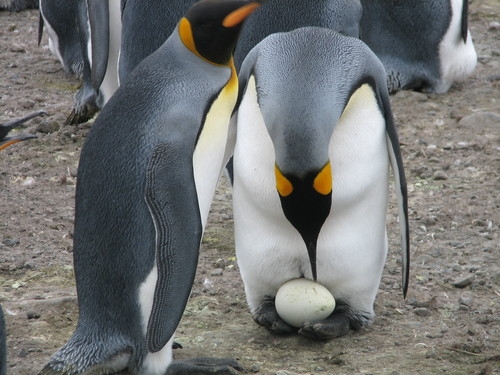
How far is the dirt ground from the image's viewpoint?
3193 millimetres

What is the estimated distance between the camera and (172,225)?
2793mm

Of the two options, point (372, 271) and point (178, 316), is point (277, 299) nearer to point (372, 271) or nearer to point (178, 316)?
point (372, 271)

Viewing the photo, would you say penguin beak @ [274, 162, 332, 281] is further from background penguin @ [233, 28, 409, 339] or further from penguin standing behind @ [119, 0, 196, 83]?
penguin standing behind @ [119, 0, 196, 83]

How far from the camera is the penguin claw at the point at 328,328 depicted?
10.7 ft

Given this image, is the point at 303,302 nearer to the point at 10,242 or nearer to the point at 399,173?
the point at 399,173

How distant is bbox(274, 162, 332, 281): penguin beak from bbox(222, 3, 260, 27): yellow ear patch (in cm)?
45

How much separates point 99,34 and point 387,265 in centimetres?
219

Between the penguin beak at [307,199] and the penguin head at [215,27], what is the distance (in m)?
0.40

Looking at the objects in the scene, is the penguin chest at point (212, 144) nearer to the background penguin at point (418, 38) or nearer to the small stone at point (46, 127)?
the small stone at point (46, 127)

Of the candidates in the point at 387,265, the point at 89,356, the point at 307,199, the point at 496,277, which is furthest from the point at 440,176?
the point at 89,356

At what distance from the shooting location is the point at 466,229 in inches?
166

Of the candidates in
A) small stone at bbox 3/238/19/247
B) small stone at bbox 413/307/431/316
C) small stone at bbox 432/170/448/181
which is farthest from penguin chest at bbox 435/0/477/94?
small stone at bbox 3/238/19/247

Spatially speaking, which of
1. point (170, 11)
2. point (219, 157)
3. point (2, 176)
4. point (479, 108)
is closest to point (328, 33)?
point (219, 157)

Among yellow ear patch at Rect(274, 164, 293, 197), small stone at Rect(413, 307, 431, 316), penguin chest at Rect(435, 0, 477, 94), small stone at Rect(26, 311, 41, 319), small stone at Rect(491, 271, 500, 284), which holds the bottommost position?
penguin chest at Rect(435, 0, 477, 94)
